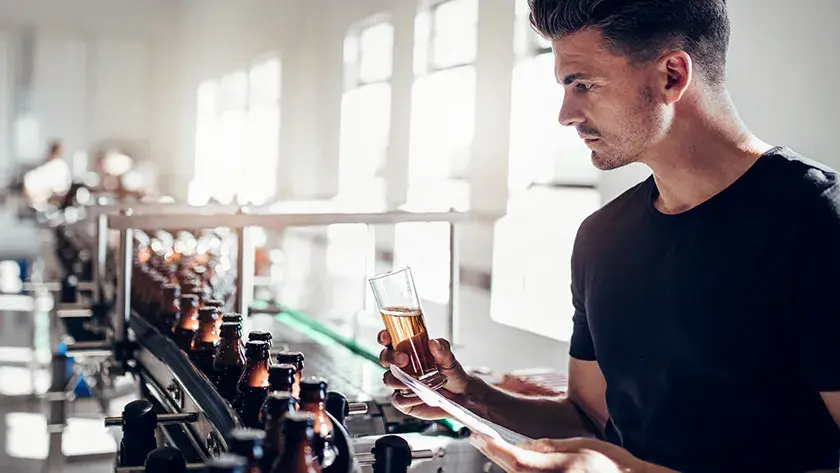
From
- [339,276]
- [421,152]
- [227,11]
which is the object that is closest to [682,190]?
[421,152]

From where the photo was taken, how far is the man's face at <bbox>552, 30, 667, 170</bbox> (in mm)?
1345

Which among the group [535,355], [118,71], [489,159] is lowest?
[535,355]

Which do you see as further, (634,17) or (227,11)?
(227,11)

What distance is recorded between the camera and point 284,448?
0.80 meters

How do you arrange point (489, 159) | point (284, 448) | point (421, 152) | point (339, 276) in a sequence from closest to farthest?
point (284, 448), point (489, 159), point (421, 152), point (339, 276)

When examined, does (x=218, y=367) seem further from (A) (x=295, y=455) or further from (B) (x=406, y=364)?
(A) (x=295, y=455)

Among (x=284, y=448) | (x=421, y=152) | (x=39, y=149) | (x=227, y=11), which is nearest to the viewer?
(x=284, y=448)

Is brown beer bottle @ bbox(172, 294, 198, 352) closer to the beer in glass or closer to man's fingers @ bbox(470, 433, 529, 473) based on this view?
the beer in glass

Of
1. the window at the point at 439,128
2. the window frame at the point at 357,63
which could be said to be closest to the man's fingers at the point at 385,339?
the window at the point at 439,128

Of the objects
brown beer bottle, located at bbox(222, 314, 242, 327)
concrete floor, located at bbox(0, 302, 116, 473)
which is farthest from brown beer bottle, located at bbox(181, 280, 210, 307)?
concrete floor, located at bbox(0, 302, 116, 473)

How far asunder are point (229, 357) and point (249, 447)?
54cm

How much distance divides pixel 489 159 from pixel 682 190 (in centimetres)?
323

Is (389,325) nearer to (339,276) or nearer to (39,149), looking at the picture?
(339,276)

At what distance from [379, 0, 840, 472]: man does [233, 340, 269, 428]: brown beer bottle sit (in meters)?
0.24
